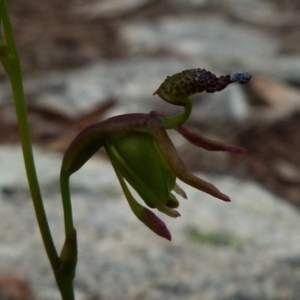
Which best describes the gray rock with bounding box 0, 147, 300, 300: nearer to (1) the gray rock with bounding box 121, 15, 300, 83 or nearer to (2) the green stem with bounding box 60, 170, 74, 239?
(2) the green stem with bounding box 60, 170, 74, 239

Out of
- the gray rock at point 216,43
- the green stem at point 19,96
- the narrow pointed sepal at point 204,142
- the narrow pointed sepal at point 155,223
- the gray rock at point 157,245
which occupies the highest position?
the green stem at point 19,96

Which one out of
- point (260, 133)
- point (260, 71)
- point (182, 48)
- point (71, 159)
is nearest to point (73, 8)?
point (182, 48)

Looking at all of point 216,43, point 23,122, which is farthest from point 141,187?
point 216,43

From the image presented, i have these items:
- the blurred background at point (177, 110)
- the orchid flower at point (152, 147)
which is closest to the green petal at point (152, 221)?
the orchid flower at point (152, 147)

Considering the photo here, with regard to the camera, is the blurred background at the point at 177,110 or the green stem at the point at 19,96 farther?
the blurred background at the point at 177,110

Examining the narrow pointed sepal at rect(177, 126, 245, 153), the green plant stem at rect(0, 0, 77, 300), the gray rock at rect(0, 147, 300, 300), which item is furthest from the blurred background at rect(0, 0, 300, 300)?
the narrow pointed sepal at rect(177, 126, 245, 153)

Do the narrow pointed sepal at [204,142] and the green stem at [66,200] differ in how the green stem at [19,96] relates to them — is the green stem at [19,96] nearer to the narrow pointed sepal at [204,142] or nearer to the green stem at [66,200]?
the green stem at [66,200]

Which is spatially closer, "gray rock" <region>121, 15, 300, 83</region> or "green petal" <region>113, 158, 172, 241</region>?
"green petal" <region>113, 158, 172, 241</region>
